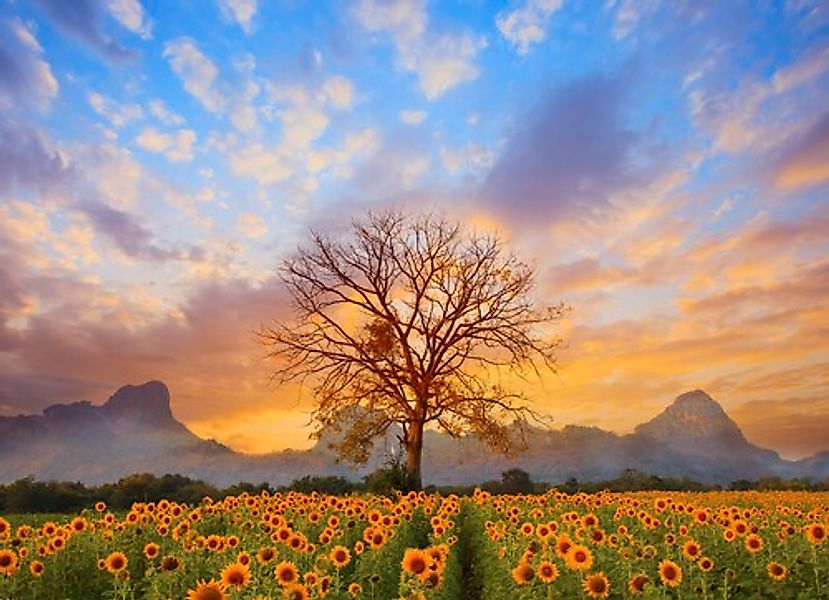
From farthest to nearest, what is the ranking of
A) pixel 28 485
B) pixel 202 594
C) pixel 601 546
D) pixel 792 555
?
pixel 28 485, pixel 601 546, pixel 792 555, pixel 202 594

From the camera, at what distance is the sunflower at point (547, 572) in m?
9.19

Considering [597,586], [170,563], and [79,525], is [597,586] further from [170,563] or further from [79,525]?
[79,525]

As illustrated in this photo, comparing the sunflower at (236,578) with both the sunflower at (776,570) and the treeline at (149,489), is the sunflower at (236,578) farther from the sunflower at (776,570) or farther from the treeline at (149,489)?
the treeline at (149,489)

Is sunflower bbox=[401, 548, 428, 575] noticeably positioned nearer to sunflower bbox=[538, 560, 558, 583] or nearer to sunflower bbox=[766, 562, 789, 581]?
sunflower bbox=[538, 560, 558, 583]

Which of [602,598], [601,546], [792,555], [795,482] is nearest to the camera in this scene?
[602,598]

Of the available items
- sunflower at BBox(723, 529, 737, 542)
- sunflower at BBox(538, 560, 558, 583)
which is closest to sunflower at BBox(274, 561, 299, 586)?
sunflower at BBox(538, 560, 558, 583)

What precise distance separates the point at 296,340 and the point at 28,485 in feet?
44.6

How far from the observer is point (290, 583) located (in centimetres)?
821

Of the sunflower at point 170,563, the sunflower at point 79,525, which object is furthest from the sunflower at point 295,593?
the sunflower at point 79,525

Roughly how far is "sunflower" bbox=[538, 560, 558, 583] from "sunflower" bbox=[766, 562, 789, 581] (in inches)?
109

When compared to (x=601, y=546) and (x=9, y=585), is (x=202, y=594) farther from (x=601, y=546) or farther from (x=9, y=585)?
(x=601, y=546)

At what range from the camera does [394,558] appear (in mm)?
14422

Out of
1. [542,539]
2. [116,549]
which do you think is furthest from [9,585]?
[542,539]

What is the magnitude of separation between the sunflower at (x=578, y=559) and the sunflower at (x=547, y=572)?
35cm
